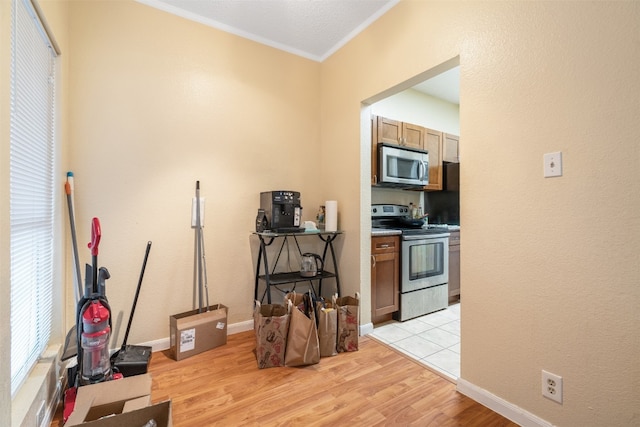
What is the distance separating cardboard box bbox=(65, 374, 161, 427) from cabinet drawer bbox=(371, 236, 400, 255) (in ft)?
6.37

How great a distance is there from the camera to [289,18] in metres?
2.46

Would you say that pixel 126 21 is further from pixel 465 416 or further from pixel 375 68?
pixel 465 416

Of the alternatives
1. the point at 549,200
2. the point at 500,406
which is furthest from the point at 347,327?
the point at 549,200

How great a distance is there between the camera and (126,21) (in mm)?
2170

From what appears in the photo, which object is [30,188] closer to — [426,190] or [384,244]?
[384,244]

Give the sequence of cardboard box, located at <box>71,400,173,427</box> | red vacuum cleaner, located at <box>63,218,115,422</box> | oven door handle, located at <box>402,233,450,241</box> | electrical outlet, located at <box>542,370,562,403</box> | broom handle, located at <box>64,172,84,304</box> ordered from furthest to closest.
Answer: oven door handle, located at <box>402,233,450,241</box>, broom handle, located at <box>64,172,84,304</box>, red vacuum cleaner, located at <box>63,218,115,422</box>, electrical outlet, located at <box>542,370,562,403</box>, cardboard box, located at <box>71,400,173,427</box>

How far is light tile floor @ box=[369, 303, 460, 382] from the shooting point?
2.14m

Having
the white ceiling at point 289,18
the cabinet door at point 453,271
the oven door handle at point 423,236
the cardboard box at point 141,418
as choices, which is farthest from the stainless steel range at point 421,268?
the cardboard box at point 141,418

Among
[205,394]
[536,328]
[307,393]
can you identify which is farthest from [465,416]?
[205,394]

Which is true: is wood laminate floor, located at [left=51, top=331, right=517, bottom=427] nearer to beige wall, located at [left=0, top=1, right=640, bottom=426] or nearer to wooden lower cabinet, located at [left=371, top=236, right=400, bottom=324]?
beige wall, located at [left=0, top=1, right=640, bottom=426]

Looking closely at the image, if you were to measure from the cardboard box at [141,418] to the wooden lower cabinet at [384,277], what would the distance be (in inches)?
74.6

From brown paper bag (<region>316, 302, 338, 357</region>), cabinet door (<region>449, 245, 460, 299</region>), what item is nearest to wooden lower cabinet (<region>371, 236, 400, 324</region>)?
brown paper bag (<region>316, 302, 338, 357</region>)

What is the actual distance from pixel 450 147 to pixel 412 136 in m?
0.86

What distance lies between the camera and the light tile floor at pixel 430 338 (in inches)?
84.2
